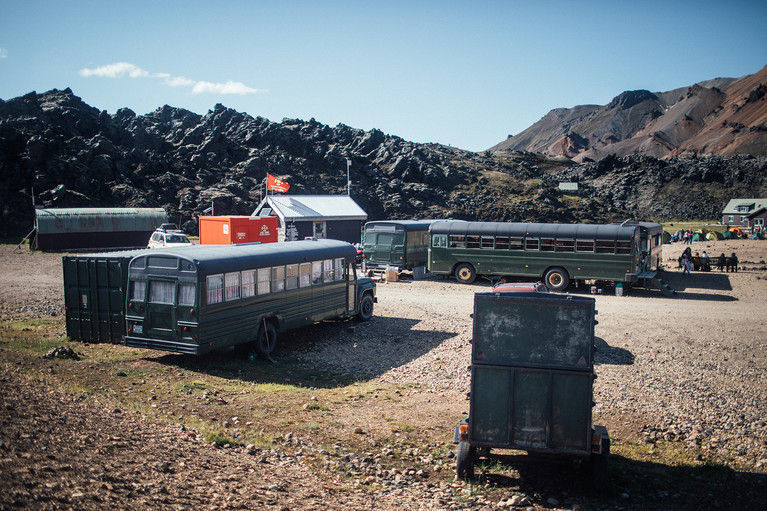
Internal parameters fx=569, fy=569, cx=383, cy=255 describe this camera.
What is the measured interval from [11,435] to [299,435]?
4.02m

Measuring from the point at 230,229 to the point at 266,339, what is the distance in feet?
57.4

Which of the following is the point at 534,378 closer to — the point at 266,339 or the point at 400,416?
the point at 400,416

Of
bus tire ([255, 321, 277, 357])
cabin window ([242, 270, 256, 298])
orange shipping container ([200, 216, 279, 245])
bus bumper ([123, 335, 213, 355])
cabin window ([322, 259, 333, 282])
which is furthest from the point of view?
orange shipping container ([200, 216, 279, 245])

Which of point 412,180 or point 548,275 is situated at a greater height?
point 412,180

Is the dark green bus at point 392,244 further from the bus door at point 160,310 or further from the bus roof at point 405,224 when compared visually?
the bus door at point 160,310

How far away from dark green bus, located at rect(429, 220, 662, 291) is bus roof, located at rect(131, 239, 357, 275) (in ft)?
39.6

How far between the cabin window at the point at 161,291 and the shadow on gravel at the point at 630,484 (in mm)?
8337

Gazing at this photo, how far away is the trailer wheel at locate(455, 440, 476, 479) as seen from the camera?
7.91 meters

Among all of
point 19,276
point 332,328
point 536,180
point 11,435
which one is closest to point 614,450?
point 11,435

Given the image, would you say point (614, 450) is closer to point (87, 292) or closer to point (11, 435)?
point (11, 435)

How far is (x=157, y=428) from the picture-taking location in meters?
8.80

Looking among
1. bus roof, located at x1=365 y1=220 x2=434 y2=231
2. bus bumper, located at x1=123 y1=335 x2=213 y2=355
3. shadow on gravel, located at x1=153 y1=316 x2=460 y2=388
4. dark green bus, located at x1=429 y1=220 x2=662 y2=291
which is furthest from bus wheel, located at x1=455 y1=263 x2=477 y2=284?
bus bumper, located at x1=123 y1=335 x2=213 y2=355

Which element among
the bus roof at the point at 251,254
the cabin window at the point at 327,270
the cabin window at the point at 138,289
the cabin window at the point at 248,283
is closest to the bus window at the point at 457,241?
the bus roof at the point at 251,254

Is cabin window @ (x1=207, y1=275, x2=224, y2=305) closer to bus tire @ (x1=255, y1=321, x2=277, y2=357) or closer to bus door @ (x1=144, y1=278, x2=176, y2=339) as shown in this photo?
bus door @ (x1=144, y1=278, x2=176, y2=339)
